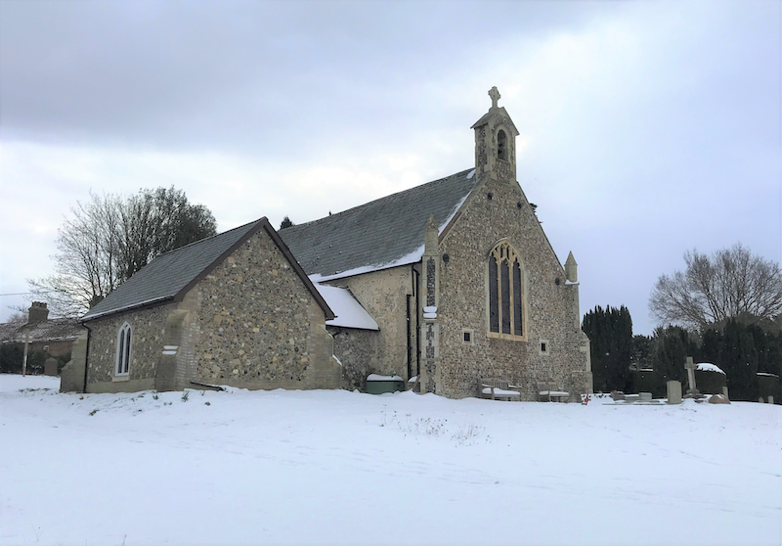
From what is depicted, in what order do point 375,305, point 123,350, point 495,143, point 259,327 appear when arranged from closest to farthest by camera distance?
point 259,327, point 123,350, point 375,305, point 495,143

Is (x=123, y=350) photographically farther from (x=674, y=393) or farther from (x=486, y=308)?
(x=674, y=393)

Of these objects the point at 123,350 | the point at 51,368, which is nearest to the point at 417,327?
the point at 123,350

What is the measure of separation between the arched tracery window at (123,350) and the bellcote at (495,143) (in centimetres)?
1525

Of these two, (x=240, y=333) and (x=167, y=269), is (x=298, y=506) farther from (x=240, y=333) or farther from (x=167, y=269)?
(x=167, y=269)

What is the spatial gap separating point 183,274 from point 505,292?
12880 millimetres

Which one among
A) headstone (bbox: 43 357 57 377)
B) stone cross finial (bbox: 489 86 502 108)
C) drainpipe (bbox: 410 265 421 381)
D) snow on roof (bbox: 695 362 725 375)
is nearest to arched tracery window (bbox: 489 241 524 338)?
drainpipe (bbox: 410 265 421 381)

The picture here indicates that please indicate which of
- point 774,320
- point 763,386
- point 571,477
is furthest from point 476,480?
point 774,320

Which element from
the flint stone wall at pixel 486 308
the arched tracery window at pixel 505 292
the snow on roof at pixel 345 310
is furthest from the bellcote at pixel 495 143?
the snow on roof at pixel 345 310

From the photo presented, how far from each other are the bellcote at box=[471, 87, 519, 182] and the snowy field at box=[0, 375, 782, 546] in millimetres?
13274

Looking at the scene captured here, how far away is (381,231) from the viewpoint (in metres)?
30.0

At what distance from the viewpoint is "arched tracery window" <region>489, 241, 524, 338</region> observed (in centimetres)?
2705

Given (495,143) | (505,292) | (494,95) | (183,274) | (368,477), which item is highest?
(494,95)

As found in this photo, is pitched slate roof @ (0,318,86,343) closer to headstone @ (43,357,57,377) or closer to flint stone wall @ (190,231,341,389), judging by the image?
headstone @ (43,357,57,377)

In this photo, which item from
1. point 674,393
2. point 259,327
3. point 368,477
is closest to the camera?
point 368,477
